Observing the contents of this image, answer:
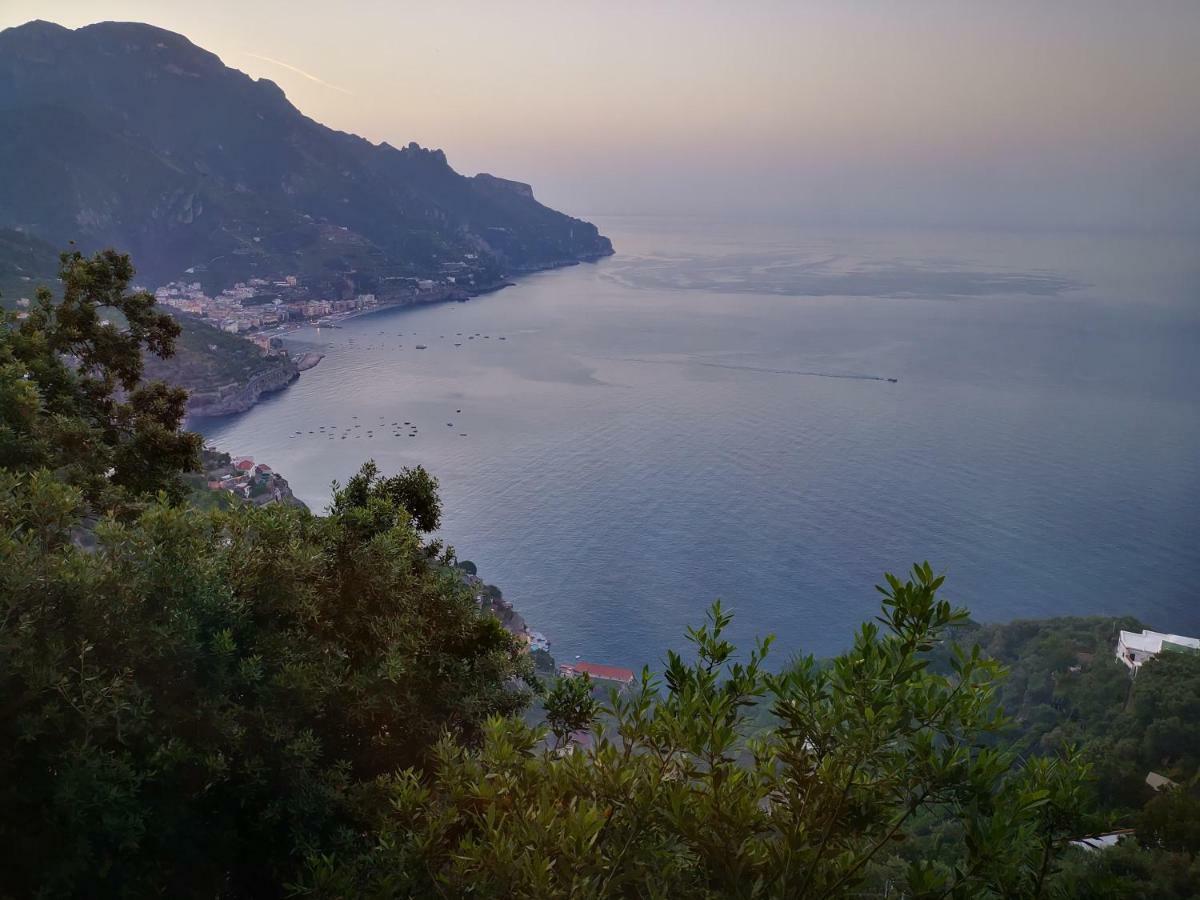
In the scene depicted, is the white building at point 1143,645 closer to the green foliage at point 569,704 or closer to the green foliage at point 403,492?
the green foliage at point 403,492

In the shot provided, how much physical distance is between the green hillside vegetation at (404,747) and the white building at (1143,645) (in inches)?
704

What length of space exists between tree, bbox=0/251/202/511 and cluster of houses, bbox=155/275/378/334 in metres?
51.0

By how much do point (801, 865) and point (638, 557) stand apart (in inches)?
978

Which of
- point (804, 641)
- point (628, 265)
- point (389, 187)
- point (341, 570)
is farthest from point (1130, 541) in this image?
point (389, 187)

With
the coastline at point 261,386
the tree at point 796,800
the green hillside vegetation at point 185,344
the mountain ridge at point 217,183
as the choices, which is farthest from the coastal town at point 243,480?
the mountain ridge at point 217,183

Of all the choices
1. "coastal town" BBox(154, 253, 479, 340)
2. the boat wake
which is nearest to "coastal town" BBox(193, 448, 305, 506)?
"coastal town" BBox(154, 253, 479, 340)

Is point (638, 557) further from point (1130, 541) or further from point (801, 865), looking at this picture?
point (801, 865)

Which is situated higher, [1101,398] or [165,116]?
[165,116]

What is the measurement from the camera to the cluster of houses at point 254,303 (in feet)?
192

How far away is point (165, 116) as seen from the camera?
309 feet

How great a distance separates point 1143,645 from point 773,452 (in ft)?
63.9

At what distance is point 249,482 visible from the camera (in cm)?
2792

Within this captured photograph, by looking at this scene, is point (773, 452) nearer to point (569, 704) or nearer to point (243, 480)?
point (243, 480)

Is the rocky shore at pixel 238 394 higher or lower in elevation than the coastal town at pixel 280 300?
lower
